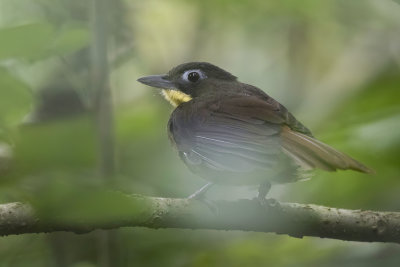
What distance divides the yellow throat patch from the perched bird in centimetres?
16

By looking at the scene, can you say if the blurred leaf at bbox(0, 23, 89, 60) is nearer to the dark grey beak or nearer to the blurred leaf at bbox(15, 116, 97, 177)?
the blurred leaf at bbox(15, 116, 97, 177)

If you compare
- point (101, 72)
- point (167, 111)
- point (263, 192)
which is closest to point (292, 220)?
point (263, 192)

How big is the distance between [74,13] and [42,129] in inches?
112

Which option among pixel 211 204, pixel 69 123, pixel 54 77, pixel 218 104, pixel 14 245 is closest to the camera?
pixel 69 123

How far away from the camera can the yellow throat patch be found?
332 centimetres

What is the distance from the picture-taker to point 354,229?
7.06 feet

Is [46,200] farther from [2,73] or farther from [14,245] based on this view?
[14,245]

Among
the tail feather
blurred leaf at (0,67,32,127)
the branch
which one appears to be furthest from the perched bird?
blurred leaf at (0,67,32,127)

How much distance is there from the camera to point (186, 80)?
11.2 feet

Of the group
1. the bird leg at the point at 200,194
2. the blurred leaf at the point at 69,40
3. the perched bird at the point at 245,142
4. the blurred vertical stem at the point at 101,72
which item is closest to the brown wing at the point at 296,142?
the perched bird at the point at 245,142

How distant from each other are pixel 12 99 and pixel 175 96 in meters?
2.00

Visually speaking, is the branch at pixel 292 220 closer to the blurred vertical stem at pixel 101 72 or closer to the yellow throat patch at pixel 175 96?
the blurred vertical stem at pixel 101 72

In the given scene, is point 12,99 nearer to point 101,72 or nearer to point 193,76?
point 101,72

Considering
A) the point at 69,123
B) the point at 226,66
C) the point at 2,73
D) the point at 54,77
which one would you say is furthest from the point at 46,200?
the point at 226,66
